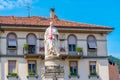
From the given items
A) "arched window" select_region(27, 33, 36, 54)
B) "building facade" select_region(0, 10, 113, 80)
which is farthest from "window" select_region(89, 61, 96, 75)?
"arched window" select_region(27, 33, 36, 54)

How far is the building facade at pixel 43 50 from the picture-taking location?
47219 millimetres

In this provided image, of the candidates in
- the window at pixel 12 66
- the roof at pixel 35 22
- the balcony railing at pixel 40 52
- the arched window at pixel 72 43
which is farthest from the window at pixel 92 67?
the window at pixel 12 66

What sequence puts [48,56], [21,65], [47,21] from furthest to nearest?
[47,21]
[21,65]
[48,56]

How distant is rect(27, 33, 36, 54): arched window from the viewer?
156ft

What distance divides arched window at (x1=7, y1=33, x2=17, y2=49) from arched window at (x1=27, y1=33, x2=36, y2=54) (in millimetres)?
1520

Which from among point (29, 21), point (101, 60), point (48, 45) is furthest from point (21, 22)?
point (48, 45)

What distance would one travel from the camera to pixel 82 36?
4925 cm

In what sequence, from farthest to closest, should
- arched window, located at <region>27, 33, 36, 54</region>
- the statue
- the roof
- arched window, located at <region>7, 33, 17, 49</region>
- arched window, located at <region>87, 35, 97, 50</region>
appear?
arched window, located at <region>87, 35, 97, 50</region> → the roof → arched window, located at <region>27, 33, 36, 54</region> → arched window, located at <region>7, 33, 17, 49</region> → the statue

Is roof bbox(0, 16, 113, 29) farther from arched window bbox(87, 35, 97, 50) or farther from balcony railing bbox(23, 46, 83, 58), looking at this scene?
balcony railing bbox(23, 46, 83, 58)

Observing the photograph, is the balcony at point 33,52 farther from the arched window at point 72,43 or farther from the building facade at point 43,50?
the arched window at point 72,43

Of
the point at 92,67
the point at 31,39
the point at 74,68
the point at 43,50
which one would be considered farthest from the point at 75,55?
the point at 31,39

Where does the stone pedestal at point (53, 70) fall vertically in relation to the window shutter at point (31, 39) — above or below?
below

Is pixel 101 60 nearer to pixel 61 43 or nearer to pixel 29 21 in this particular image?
pixel 61 43

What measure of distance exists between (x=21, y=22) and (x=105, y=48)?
9.92 meters
